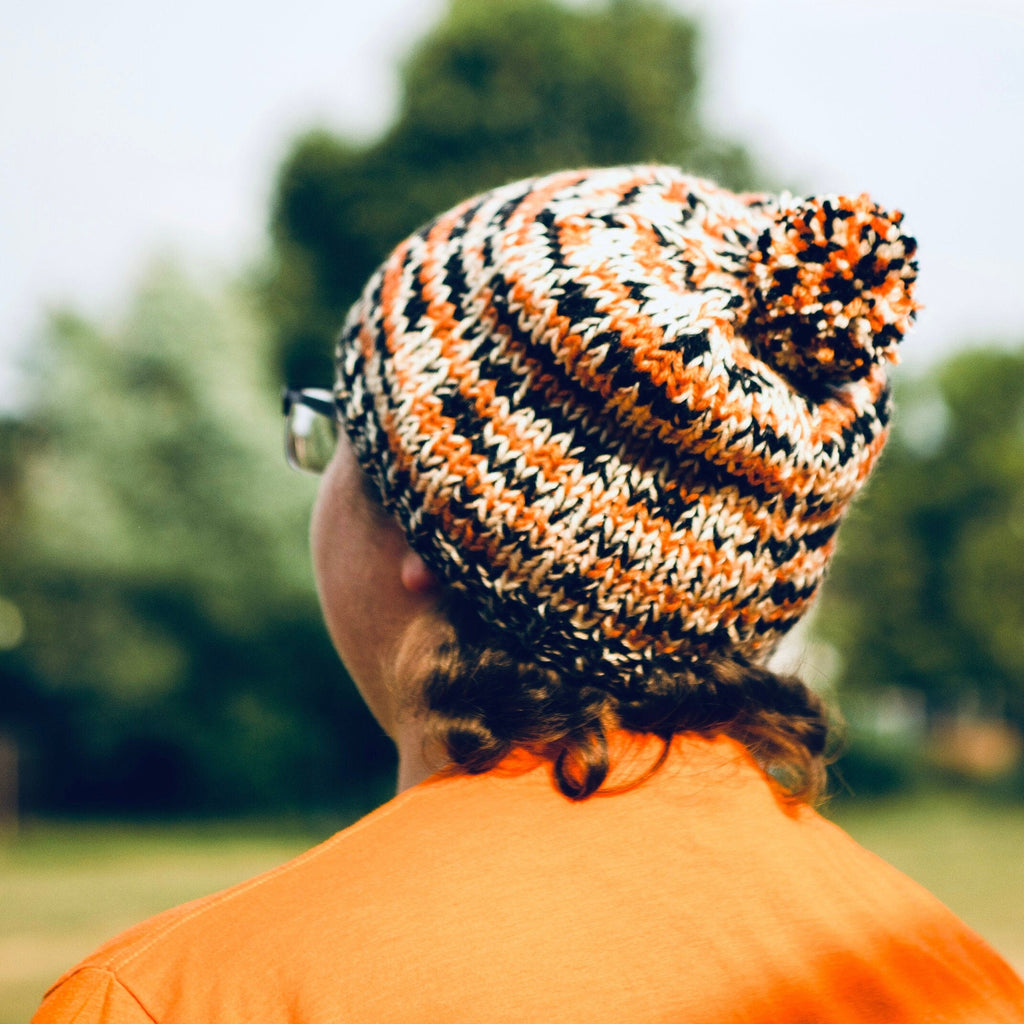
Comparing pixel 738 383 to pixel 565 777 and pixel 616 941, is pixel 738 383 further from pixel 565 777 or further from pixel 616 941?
pixel 616 941

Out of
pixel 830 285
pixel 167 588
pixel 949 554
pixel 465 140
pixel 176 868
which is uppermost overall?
pixel 830 285

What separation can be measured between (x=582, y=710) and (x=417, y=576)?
293 millimetres

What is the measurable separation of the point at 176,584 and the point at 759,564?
17.5 metres

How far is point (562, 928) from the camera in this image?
3.92 feet

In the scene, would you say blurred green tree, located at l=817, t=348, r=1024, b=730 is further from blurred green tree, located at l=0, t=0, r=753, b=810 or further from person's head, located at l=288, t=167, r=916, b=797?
person's head, located at l=288, t=167, r=916, b=797

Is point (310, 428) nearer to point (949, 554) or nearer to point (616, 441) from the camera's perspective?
point (616, 441)

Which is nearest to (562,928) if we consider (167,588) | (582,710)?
(582,710)

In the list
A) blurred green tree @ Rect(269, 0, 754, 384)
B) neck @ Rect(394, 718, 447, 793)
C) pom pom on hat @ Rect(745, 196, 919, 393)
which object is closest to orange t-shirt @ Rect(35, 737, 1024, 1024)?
neck @ Rect(394, 718, 447, 793)

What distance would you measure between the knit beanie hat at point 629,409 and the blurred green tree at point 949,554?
83.2ft

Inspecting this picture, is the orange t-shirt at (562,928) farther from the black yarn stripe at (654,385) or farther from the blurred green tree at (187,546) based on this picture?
the blurred green tree at (187,546)

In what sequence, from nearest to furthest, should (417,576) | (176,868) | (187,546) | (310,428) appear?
(417,576)
(310,428)
(176,868)
(187,546)

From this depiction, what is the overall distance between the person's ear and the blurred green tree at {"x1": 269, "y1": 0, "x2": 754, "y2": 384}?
1874cm

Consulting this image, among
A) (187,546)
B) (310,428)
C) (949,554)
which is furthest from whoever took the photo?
(949,554)

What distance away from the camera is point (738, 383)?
1.36 metres
